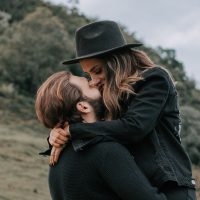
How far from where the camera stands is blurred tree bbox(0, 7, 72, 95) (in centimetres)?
3089

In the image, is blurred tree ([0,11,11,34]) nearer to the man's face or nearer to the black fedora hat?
the black fedora hat

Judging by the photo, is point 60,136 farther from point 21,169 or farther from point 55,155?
point 21,169

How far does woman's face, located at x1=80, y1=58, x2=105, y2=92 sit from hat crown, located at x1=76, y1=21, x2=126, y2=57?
0.13 feet

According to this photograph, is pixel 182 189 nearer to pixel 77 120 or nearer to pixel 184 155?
pixel 184 155

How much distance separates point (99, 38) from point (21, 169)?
11.9 meters

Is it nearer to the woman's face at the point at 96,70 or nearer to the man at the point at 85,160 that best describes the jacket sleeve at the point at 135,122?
the man at the point at 85,160

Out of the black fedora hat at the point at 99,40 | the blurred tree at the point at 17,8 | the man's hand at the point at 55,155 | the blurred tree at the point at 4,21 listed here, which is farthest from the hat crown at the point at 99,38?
the blurred tree at the point at 17,8

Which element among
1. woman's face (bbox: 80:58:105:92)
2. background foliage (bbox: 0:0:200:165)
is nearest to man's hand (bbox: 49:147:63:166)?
woman's face (bbox: 80:58:105:92)

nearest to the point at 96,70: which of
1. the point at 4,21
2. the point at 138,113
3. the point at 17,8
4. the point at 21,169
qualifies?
the point at 138,113

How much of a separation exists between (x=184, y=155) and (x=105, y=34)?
0.64 m

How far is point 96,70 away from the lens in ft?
8.86

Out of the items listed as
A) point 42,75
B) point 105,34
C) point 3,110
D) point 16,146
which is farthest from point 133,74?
point 42,75

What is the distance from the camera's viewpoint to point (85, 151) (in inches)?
91.0

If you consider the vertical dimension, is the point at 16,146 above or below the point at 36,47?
above
